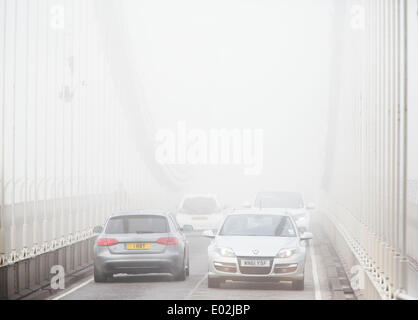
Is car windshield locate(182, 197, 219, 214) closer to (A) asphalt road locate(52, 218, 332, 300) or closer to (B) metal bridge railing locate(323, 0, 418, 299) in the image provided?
(B) metal bridge railing locate(323, 0, 418, 299)

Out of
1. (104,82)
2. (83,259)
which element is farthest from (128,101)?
(83,259)

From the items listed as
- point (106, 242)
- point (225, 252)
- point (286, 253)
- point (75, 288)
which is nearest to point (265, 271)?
point (286, 253)

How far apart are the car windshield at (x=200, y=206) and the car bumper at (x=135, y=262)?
62.6ft

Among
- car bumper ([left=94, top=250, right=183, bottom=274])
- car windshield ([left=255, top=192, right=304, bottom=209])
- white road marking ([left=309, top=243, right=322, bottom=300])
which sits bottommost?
white road marking ([left=309, top=243, right=322, bottom=300])

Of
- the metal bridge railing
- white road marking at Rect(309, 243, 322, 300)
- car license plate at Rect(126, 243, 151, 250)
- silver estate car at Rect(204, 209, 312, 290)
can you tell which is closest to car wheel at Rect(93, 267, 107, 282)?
car license plate at Rect(126, 243, 151, 250)

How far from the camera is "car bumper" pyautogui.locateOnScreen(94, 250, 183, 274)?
18.0m

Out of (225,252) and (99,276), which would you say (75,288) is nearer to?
(99,276)

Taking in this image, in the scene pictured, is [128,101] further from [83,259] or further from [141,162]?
[83,259]

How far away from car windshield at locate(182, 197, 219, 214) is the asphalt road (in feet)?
53.4

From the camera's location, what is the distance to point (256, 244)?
675 inches

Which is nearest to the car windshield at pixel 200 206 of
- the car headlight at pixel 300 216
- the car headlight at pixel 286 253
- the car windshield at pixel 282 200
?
the car windshield at pixel 282 200

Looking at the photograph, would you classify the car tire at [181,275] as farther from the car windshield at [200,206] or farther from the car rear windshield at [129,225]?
the car windshield at [200,206]

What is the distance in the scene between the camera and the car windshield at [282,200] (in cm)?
3341
